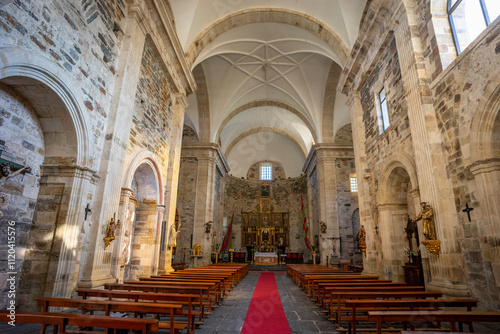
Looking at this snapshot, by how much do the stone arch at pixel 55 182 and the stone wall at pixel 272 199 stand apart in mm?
20061

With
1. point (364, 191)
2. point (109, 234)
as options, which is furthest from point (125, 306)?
point (364, 191)

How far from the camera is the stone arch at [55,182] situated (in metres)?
5.02

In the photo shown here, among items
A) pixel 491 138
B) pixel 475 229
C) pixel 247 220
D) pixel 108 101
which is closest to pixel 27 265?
pixel 108 101

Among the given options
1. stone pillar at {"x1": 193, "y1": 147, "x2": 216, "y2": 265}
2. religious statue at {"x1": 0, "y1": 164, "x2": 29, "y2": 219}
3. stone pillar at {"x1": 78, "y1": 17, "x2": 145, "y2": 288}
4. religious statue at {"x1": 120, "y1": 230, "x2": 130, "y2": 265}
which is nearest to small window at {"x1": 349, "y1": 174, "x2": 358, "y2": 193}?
stone pillar at {"x1": 193, "y1": 147, "x2": 216, "y2": 265}

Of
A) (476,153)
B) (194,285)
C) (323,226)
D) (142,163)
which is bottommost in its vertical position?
(194,285)

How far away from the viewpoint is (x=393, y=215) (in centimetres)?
865

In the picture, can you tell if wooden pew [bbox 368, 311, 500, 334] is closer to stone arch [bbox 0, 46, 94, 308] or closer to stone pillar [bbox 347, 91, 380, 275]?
stone arch [bbox 0, 46, 94, 308]

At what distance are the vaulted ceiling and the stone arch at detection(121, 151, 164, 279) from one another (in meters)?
5.64

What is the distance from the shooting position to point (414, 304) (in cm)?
431

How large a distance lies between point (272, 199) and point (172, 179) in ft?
55.3

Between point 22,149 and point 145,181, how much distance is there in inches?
189

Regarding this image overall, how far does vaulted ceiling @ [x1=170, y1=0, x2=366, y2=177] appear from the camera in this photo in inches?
463

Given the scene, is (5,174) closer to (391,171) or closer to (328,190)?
(391,171)

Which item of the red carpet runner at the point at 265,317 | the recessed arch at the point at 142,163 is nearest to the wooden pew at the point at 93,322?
the red carpet runner at the point at 265,317
